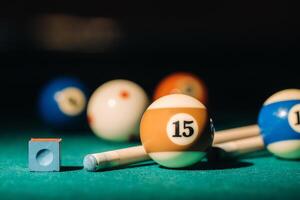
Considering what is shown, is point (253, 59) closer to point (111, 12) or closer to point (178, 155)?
point (111, 12)

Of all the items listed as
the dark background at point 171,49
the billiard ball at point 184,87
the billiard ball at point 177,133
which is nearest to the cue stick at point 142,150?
the billiard ball at point 177,133

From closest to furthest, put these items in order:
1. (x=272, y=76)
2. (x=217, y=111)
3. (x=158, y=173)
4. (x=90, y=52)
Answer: (x=158, y=173) → (x=217, y=111) → (x=272, y=76) → (x=90, y=52)

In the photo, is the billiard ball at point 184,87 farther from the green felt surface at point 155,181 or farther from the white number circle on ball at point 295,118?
the white number circle on ball at point 295,118

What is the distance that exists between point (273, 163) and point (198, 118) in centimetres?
75

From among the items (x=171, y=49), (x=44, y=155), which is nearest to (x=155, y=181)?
(x=44, y=155)

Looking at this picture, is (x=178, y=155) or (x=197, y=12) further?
(x=197, y=12)

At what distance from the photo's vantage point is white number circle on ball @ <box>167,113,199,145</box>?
3.63m

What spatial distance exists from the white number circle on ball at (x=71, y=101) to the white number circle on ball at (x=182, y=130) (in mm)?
2116

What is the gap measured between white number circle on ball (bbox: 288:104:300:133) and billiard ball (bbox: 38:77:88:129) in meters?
2.31

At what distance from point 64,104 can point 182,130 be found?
2.20 meters

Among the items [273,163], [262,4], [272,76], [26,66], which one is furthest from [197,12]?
[273,163]

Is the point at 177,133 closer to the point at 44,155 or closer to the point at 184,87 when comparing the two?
the point at 44,155

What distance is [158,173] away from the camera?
3637 millimetres

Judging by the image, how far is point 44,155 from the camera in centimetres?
365
